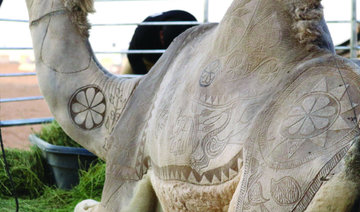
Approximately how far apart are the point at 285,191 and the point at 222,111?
1.36 ft

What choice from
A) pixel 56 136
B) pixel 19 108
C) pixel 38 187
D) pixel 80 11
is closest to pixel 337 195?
pixel 80 11

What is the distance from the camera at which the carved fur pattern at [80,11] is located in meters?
3.04

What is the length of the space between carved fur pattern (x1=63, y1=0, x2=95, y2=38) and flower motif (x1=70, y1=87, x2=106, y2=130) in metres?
0.26

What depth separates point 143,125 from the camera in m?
2.64

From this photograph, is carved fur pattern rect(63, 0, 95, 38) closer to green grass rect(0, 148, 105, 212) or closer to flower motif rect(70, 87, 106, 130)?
flower motif rect(70, 87, 106, 130)

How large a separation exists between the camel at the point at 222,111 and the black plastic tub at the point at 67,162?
4.78 feet

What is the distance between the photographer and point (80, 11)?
3.07m

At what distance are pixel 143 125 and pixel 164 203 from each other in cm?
34

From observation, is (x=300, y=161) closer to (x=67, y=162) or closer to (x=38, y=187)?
(x=67, y=162)

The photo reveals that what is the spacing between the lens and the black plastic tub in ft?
14.7

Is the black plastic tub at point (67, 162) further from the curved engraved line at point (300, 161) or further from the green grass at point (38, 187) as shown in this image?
the curved engraved line at point (300, 161)

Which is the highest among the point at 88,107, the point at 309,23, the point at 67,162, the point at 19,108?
the point at 309,23

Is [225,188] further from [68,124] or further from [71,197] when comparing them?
[71,197]

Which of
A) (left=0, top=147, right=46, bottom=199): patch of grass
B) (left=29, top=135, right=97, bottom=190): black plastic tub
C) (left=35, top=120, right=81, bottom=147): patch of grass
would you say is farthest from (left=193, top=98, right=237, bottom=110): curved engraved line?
(left=35, top=120, right=81, bottom=147): patch of grass
